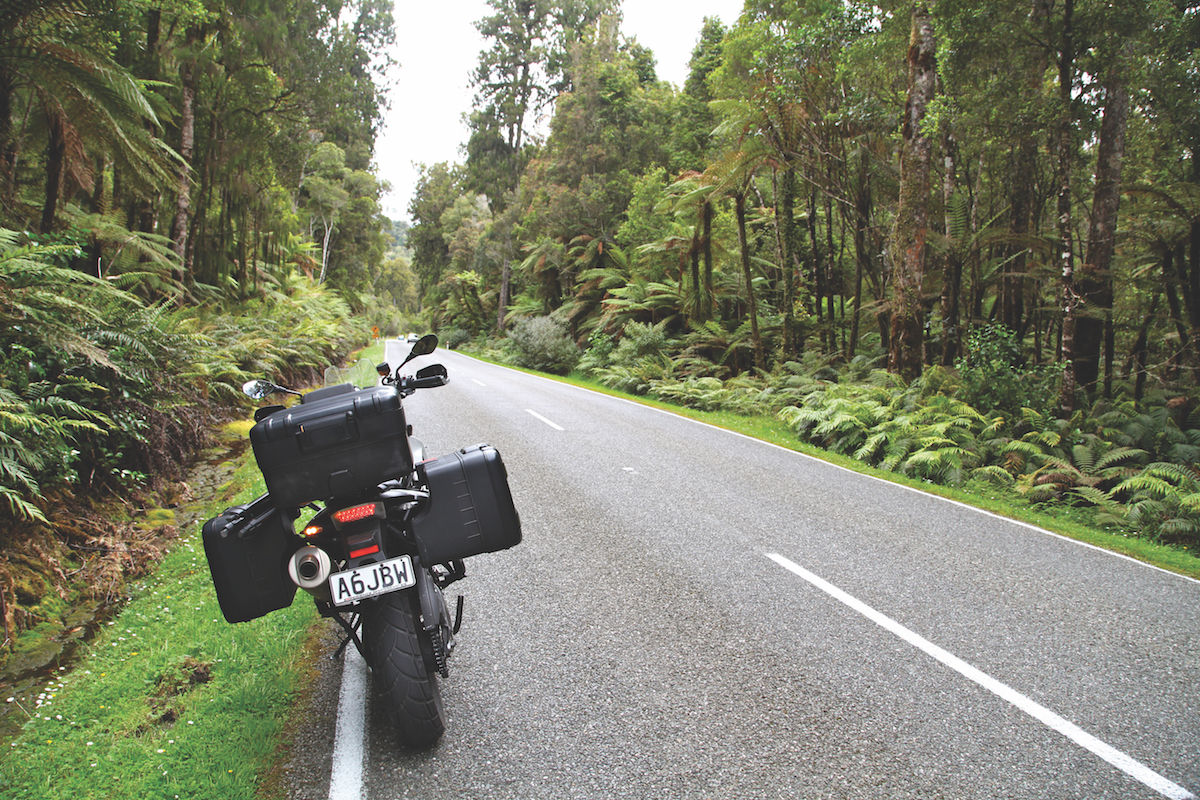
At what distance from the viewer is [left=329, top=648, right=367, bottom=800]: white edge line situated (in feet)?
8.36

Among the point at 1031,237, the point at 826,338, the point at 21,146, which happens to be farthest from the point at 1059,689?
the point at 826,338

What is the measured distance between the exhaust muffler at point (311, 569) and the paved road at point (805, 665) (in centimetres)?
79

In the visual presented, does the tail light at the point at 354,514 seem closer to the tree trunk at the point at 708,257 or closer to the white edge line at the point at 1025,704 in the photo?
the white edge line at the point at 1025,704

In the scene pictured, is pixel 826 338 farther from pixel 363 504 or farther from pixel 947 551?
pixel 363 504

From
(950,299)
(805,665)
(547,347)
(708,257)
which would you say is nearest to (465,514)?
(805,665)

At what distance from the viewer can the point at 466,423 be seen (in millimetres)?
11430

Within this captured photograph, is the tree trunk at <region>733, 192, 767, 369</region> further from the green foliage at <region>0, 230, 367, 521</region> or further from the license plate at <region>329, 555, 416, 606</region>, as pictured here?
the license plate at <region>329, 555, 416, 606</region>

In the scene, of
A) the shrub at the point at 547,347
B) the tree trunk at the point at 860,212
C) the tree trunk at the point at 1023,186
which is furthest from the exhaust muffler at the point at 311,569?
the shrub at the point at 547,347

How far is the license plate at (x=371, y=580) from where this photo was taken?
2.60 metres

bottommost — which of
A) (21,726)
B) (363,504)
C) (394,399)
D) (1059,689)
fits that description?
(21,726)

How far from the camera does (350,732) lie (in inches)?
115

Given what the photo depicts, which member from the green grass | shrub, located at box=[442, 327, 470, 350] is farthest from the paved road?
shrub, located at box=[442, 327, 470, 350]

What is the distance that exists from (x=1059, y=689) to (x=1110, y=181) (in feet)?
33.4

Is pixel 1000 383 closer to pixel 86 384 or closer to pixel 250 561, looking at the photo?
pixel 250 561
